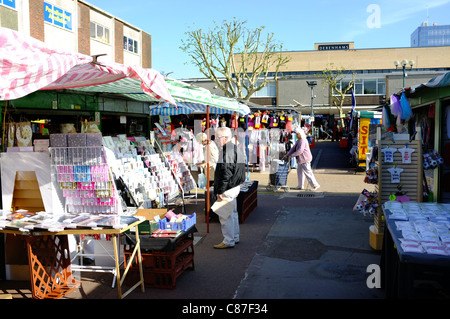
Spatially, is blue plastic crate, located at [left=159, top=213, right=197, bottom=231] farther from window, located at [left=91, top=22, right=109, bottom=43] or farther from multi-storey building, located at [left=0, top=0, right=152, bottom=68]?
window, located at [left=91, top=22, right=109, bottom=43]

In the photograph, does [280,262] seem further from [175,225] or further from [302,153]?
[302,153]

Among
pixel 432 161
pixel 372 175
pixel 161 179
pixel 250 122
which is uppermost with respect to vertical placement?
pixel 250 122

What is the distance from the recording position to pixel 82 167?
222 inches

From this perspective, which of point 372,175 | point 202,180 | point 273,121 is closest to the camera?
point 372,175

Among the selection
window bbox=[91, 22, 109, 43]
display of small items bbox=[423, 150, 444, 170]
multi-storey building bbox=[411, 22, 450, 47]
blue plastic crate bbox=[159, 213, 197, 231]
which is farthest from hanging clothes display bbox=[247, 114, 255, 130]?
multi-storey building bbox=[411, 22, 450, 47]

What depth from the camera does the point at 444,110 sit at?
21.7ft

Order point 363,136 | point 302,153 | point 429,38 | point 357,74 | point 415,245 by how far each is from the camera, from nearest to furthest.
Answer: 1. point 415,245
2. point 302,153
3. point 363,136
4. point 357,74
5. point 429,38

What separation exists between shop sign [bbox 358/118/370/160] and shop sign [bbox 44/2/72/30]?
1742 cm

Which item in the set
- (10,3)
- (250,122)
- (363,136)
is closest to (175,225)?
(250,122)

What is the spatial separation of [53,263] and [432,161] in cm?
557

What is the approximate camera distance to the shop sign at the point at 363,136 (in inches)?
651

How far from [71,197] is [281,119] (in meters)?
13.5
